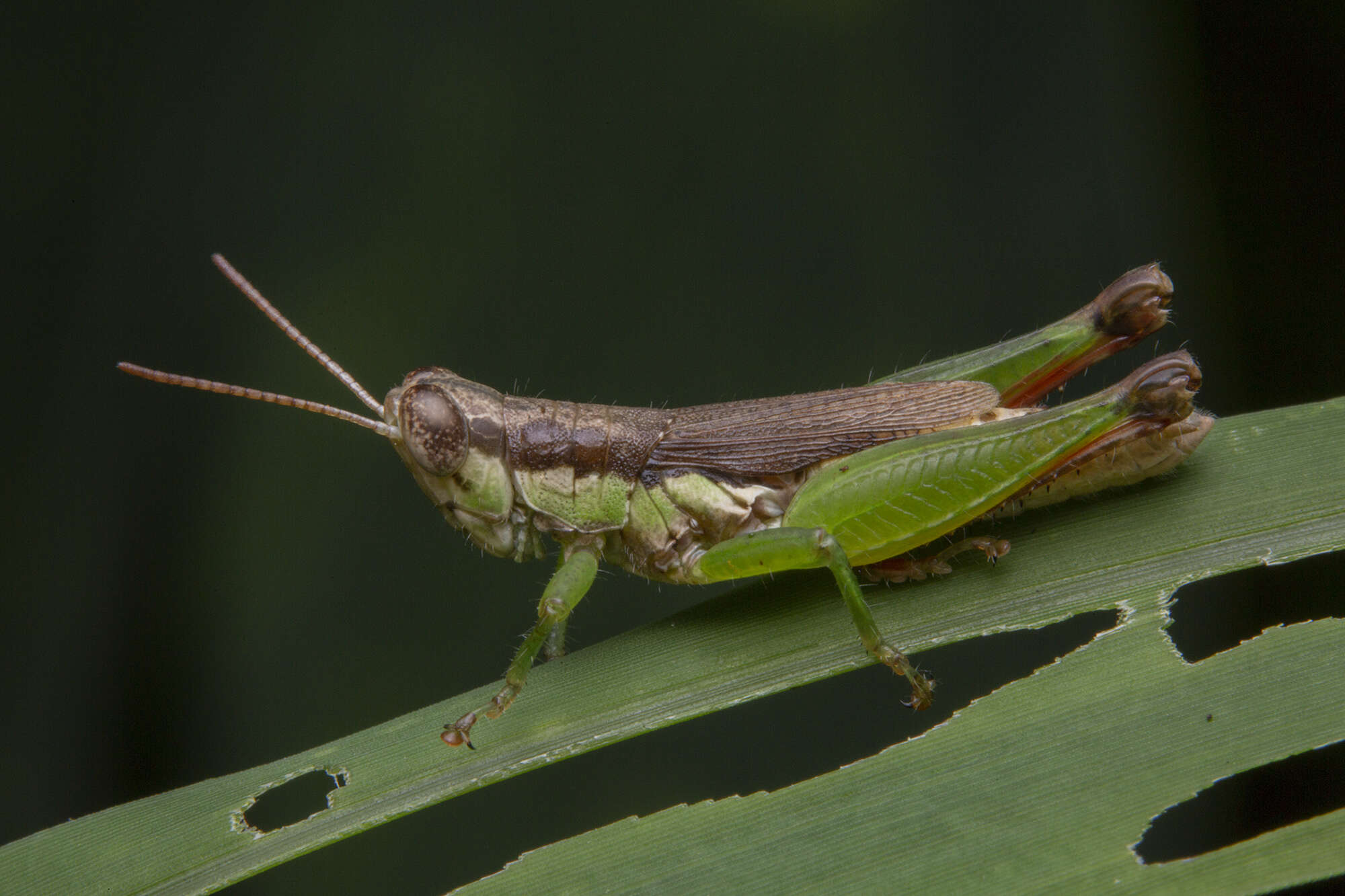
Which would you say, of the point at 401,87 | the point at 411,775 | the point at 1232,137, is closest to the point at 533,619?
the point at 411,775

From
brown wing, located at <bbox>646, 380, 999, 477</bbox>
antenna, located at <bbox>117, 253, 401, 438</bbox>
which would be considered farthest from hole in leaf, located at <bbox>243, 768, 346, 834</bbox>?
brown wing, located at <bbox>646, 380, 999, 477</bbox>

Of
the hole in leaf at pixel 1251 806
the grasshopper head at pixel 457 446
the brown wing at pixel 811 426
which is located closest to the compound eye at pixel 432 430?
the grasshopper head at pixel 457 446

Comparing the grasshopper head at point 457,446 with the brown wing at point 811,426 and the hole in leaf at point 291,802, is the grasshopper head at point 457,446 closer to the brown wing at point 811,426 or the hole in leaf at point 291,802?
the brown wing at point 811,426

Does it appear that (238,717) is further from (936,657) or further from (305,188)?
(936,657)

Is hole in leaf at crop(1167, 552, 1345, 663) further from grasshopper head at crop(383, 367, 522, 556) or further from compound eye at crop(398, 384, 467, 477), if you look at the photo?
compound eye at crop(398, 384, 467, 477)

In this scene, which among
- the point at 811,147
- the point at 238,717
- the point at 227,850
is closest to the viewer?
the point at 227,850

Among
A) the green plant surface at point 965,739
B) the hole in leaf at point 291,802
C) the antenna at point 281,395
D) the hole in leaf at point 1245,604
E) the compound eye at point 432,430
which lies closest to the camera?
the green plant surface at point 965,739
